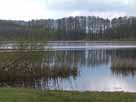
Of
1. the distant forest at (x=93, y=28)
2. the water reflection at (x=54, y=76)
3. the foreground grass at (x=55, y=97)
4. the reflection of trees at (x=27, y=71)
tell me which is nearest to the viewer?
the foreground grass at (x=55, y=97)

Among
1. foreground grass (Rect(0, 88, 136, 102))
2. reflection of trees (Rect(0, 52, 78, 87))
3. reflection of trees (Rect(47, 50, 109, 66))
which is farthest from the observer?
reflection of trees (Rect(47, 50, 109, 66))

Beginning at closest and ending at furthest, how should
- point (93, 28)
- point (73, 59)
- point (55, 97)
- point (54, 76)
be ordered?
point (55, 97), point (54, 76), point (73, 59), point (93, 28)

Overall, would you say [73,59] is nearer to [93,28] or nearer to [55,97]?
[55,97]

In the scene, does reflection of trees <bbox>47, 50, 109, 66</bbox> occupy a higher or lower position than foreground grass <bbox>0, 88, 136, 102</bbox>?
lower

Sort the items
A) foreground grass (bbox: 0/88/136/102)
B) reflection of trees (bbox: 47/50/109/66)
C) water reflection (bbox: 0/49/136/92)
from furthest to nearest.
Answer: reflection of trees (bbox: 47/50/109/66) < water reflection (bbox: 0/49/136/92) < foreground grass (bbox: 0/88/136/102)

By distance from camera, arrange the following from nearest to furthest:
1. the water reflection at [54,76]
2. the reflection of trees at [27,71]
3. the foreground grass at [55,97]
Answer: the foreground grass at [55,97]
the water reflection at [54,76]
the reflection of trees at [27,71]

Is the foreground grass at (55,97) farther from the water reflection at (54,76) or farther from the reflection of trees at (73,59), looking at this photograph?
the reflection of trees at (73,59)

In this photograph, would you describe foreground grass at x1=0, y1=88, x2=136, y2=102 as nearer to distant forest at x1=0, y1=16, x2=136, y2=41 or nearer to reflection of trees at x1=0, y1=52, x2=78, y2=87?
reflection of trees at x1=0, y1=52, x2=78, y2=87

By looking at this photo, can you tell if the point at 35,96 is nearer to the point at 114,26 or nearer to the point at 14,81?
the point at 14,81

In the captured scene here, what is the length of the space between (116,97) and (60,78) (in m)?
10.2

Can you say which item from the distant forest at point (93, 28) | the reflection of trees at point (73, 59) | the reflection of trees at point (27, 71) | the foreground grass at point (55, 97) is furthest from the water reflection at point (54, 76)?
the distant forest at point (93, 28)

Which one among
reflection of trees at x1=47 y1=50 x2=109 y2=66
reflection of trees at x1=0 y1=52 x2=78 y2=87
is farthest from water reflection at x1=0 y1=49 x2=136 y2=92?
reflection of trees at x1=47 y1=50 x2=109 y2=66

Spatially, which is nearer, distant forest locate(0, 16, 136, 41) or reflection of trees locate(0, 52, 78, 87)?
reflection of trees locate(0, 52, 78, 87)

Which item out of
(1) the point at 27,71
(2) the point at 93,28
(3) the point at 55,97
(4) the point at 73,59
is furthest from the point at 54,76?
(2) the point at 93,28
